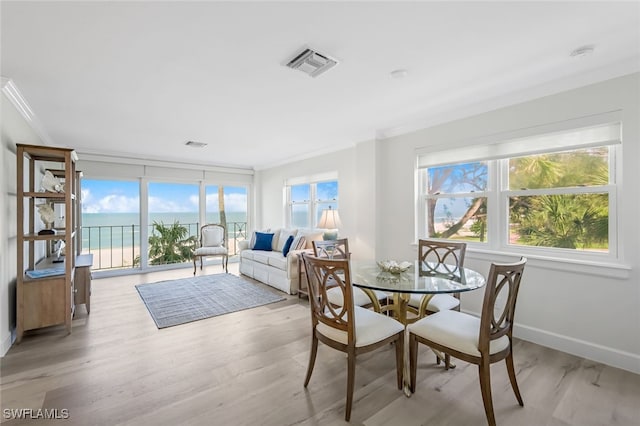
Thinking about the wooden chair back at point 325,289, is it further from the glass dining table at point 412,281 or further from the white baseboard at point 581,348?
the white baseboard at point 581,348

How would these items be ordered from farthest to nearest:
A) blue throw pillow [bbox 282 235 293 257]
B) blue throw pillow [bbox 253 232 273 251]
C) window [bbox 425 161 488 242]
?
blue throw pillow [bbox 253 232 273 251]
blue throw pillow [bbox 282 235 293 257]
window [bbox 425 161 488 242]

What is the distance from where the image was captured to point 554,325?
8.61ft

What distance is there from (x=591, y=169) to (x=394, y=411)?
2621 millimetres

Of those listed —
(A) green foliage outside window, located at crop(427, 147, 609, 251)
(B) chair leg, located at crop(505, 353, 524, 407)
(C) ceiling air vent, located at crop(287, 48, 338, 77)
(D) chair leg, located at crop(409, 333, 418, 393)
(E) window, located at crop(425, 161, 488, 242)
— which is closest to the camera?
(B) chair leg, located at crop(505, 353, 524, 407)

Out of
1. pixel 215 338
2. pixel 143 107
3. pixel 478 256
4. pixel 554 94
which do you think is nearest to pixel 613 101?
pixel 554 94

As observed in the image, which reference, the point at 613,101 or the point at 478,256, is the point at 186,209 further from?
the point at 613,101

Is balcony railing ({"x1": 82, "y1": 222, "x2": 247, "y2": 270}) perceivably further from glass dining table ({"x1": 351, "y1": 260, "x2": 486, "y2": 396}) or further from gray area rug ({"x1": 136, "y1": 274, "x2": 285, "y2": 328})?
glass dining table ({"x1": 351, "y1": 260, "x2": 486, "y2": 396})

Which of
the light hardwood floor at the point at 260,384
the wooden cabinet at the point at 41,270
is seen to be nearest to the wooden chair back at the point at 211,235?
the wooden cabinet at the point at 41,270

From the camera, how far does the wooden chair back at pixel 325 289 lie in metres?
1.80

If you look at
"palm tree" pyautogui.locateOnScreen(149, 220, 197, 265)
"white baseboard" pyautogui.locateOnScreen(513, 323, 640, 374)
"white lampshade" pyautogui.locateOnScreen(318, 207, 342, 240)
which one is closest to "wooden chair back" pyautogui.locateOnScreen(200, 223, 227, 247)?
"palm tree" pyautogui.locateOnScreen(149, 220, 197, 265)

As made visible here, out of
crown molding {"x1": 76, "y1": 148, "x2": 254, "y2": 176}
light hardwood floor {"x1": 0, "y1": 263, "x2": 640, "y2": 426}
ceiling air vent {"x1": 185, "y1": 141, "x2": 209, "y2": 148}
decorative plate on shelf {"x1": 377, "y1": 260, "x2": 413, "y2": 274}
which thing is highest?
ceiling air vent {"x1": 185, "y1": 141, "x2": 209, "y2": 148}

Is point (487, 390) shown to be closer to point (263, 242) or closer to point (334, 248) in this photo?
point (334, 248)

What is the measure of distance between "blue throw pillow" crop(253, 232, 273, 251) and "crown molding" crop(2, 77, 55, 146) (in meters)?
3.42

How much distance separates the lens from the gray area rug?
346 centimetres
